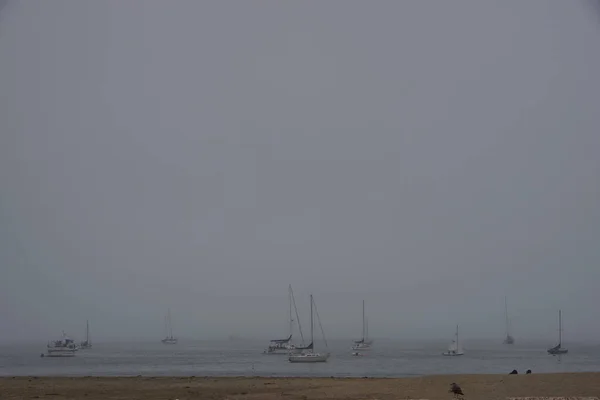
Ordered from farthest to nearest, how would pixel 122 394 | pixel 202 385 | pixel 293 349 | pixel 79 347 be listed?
pixel 79 347, pixel 293 349, pixel 202 385, pixel 122 394

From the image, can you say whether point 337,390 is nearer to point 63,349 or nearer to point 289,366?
point 289,366

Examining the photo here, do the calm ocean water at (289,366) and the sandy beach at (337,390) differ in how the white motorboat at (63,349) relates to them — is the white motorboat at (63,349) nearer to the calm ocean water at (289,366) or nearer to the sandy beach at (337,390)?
the calm ocean water at (289,366)

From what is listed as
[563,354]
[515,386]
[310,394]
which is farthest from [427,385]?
[563,354]

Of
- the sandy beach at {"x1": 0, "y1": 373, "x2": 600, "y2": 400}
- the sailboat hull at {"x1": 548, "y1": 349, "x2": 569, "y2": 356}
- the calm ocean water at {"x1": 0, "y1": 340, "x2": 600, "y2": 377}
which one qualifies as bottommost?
the sailboat hull at {"x1": 548, "y1": 349, "x2": 569, "y2": 356}

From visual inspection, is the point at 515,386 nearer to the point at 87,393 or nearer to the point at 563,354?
the point at 87,393

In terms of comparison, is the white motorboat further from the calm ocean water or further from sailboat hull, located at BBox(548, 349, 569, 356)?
sailboat hull, located at BBox(548, 349, 569, 356)

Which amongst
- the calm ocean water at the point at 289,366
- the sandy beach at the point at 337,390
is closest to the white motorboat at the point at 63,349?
the calm ocean water at the point at 289,366

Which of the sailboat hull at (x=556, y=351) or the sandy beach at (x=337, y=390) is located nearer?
the sandy beach at (x=337, y=390)

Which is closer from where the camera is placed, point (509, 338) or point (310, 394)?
point (310, 394)

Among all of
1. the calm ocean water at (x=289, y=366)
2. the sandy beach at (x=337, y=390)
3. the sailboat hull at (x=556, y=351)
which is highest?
the sandy beach at (x=337, y=390)

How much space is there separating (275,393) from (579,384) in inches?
617

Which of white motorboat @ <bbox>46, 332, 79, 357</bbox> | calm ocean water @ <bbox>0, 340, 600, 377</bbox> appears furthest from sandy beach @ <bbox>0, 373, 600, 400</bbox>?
white motorboat @ <bbox>46, 332, 79, 357</bbox>

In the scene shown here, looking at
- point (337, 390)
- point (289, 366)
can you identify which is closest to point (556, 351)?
point (289, 366)

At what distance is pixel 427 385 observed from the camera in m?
33.8
